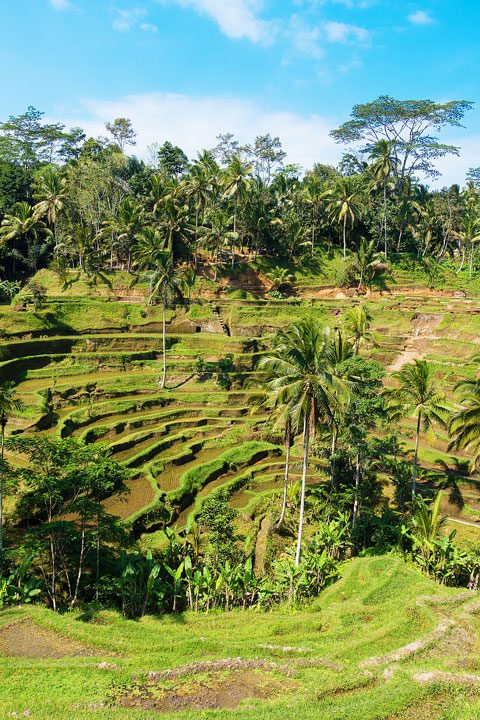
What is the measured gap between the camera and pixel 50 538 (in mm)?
19391

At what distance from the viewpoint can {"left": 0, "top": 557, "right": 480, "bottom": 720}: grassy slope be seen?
11.3 metres

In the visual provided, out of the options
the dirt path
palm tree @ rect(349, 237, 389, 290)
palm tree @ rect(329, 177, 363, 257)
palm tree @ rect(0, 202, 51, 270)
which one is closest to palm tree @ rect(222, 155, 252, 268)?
palm tree @ rect(329, 177, 363, 257)

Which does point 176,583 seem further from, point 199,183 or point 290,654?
point 199,183

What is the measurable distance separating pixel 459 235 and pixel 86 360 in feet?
175

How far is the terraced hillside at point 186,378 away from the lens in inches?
1150

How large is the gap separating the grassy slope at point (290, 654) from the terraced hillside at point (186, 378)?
23.4 ft

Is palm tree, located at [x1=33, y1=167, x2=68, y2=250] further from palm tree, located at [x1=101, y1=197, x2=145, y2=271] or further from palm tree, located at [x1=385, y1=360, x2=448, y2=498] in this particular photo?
palm tree, located at [x1=385, y1=360, x2=448, y2=498]

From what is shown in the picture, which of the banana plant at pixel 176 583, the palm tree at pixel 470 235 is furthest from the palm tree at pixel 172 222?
the banana plant at pixel 176 583

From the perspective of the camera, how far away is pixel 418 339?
160 ft

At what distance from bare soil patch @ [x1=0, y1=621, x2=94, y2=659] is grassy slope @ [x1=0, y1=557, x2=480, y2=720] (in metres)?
0.25

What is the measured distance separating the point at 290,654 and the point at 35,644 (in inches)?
304

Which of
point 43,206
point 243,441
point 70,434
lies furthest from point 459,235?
point 70,434

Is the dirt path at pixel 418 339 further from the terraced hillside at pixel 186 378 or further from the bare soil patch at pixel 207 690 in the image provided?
the bare soil patch at pixel 207 690

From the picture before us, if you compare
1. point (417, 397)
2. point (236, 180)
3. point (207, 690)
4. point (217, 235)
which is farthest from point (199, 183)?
point (207, 690)
